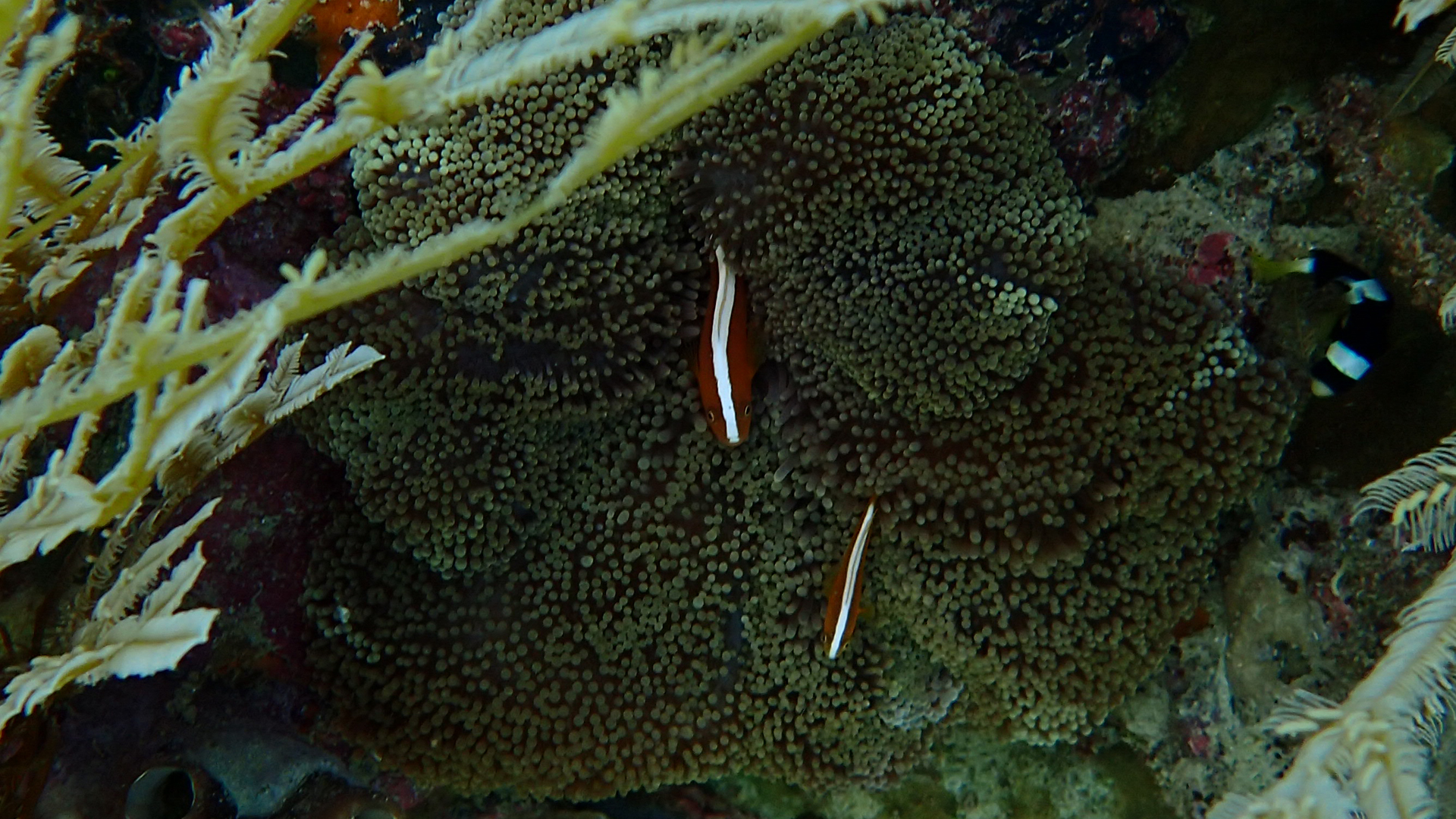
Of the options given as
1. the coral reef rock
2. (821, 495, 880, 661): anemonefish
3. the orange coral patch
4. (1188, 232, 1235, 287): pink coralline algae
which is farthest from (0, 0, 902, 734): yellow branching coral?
(1188, 232, 1235, 287): pink coralline algae

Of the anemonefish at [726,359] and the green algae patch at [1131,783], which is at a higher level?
the anemonefish at [726,359]

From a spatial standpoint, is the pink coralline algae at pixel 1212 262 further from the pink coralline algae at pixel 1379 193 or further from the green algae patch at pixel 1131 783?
the green algae patch at pixel 1131 783

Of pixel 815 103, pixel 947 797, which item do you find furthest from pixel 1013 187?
pixel 947 797

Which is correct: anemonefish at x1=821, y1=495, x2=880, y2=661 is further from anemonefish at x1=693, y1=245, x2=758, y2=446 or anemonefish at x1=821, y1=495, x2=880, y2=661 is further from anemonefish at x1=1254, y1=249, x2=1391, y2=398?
anemonefish at x1=1254, y1=249, x2=1391, y2=398

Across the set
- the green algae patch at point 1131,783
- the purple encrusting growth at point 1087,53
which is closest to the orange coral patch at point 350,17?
the purple encrusting growth at point 1087,53

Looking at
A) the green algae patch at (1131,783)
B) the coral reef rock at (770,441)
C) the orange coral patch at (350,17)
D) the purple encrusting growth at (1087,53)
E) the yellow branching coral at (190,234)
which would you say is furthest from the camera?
the green algae patch at (1131,783)

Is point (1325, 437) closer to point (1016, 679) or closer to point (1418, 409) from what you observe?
point (1418, 409)

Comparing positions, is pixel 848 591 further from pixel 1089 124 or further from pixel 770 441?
pixel 1089 124
